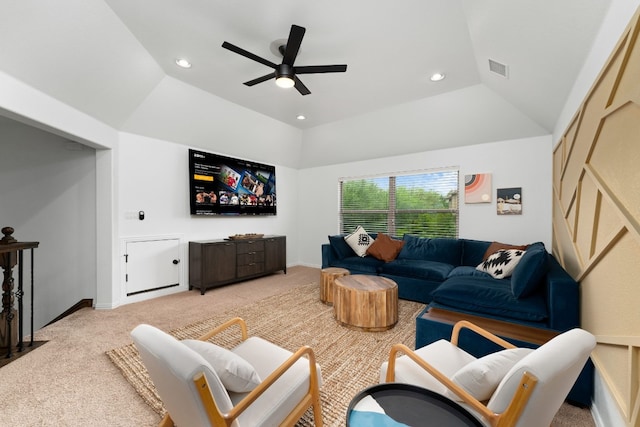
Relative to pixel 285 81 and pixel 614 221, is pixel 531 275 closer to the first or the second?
pixel 614 221

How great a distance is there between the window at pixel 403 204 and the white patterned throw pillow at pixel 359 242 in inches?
29.9

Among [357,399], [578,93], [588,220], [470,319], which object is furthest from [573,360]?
[578,93]

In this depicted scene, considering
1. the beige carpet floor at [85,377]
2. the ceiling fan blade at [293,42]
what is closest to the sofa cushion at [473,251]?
the beige carpet floor at [85,377]

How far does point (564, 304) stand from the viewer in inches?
78.7

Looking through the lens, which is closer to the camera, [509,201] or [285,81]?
[285,81]

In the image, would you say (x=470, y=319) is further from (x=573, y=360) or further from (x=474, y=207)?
(x=474, y=207)

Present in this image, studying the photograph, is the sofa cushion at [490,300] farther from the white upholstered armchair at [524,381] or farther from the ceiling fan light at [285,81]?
the ceiling fan light at [285,81]

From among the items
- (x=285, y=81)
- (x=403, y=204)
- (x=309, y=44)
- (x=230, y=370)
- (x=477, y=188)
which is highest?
(x=309, y=44)

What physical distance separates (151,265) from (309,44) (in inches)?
152

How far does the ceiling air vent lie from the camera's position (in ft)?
9.01

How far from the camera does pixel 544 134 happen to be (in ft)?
12.8

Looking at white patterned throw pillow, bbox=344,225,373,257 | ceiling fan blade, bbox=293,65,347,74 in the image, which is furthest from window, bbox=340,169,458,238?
ceiling fan blade, bbox=293,65,347,74

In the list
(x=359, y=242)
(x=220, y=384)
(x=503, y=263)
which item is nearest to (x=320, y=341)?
(x=220, y=384)

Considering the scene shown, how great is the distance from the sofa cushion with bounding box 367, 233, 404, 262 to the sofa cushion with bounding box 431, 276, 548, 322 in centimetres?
198
